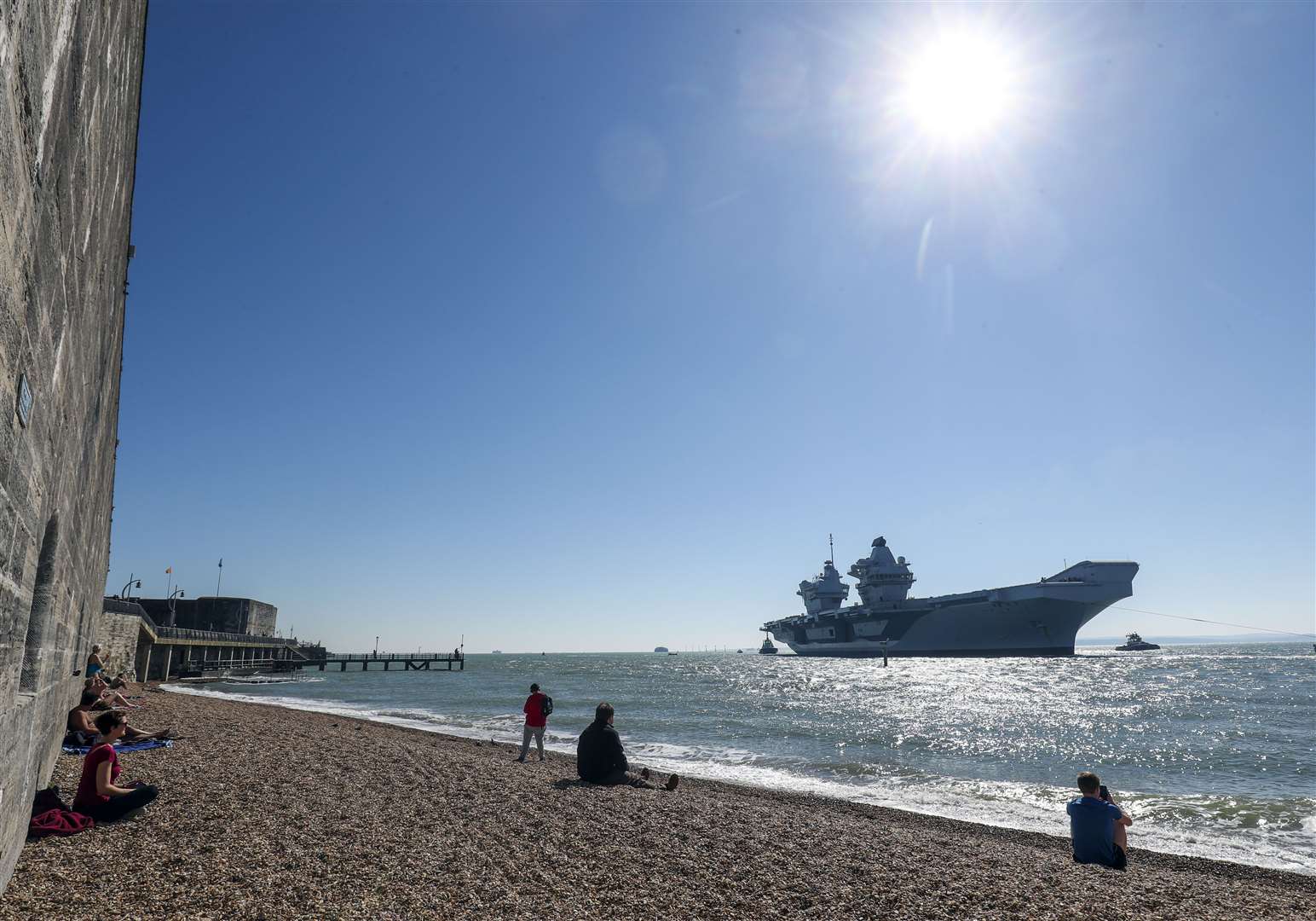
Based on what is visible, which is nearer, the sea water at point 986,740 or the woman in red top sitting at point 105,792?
the woman in red top sitting at point 105,792

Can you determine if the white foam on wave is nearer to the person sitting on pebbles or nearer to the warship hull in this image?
the person sitting on pebbles

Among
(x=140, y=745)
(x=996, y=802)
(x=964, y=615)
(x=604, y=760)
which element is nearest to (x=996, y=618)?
(x=964, y=615)

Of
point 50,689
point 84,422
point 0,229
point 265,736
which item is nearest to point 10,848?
point 50,689

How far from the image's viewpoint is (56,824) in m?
5.66

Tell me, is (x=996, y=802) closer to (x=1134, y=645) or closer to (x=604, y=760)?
(x=604, y=760)

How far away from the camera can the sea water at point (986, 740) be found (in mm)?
12289

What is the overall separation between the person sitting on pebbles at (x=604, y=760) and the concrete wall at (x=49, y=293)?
7.04 meters

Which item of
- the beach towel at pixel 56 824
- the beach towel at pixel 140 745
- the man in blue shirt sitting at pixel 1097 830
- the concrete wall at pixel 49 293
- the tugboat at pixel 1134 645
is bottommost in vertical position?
the tugboat at pixel 1134 645

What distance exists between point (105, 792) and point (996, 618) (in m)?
70.8

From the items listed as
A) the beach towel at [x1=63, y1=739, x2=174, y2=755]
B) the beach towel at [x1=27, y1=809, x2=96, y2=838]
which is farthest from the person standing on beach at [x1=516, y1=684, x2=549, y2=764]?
the beach towel at [x1=27, y1=809, x2=96, y2=838]

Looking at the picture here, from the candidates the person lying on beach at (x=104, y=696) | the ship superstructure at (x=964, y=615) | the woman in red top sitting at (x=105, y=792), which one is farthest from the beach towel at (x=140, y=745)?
the ship superstructure at (x=964, y=615)

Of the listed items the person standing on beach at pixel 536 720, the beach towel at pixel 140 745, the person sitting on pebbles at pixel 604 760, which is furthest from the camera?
the person standing on beach at pixel 536 720

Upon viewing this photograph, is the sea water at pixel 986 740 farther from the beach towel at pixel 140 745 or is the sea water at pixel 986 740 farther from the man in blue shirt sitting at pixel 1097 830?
the beach towel at pixel 140 745

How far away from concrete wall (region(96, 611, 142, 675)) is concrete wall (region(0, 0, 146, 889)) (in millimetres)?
23837
